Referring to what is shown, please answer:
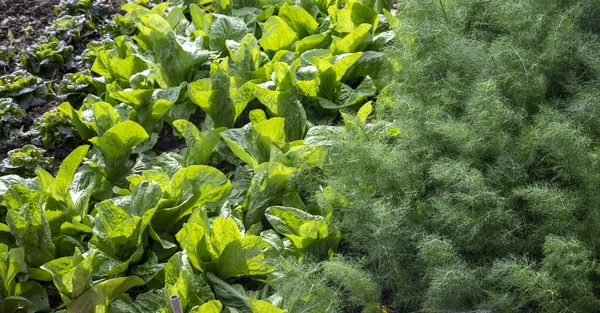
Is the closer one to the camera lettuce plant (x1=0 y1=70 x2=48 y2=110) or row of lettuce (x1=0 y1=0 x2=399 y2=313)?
row of lettuce (x1=0 y1=0 x2=399 y2=313)

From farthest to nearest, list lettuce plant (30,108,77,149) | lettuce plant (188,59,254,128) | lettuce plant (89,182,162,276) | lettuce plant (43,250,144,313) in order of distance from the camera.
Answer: lettuce plant (30,108,77,149) < lettuce plant (188,59,254,128) < lettuce plant (89,182,162,276) < lettuce plant (43,250,144,313)

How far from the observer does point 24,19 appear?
4.11m

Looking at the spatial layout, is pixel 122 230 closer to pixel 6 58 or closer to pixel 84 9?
pixel 6 58

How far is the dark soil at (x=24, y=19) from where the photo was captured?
13.0 feet

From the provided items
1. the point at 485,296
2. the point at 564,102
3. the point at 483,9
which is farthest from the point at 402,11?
the point at 485,296

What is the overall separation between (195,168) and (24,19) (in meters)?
2.04

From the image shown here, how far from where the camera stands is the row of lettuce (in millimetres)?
2381

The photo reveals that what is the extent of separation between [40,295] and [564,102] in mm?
1899

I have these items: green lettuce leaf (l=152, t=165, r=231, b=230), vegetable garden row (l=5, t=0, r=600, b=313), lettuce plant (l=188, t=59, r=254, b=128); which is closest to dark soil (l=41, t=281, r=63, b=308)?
vegetable garden row (l=5, t=0, r=600, b=313)

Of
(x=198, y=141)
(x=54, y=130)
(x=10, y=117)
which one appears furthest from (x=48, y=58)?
(x=198, y=141)

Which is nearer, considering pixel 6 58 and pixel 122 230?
pixel 122 230

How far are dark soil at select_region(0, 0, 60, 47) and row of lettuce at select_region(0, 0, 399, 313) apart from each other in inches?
18.2

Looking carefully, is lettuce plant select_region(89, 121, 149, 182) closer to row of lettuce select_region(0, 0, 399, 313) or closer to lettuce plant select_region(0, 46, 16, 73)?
row of lettuce select_region(0, 0, 399, 313)

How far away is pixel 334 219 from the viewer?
2441 mm
